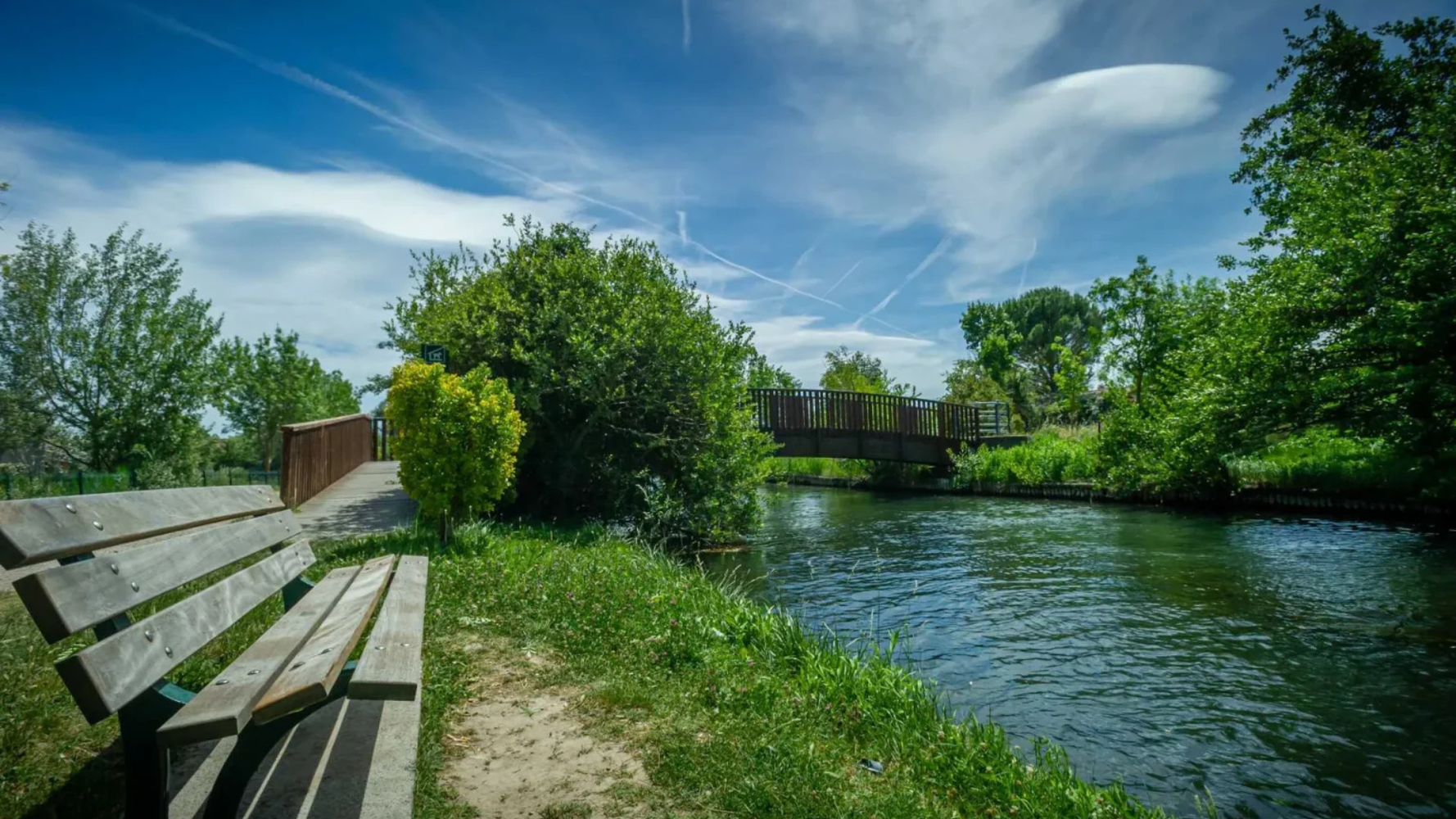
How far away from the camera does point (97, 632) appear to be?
2.21 metres

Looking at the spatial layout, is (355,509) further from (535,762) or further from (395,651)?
(395,651)

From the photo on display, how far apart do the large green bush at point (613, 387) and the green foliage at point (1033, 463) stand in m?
12.0

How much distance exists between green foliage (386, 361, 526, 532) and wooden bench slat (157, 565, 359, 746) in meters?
5.48

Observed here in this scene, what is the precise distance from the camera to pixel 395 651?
8.50 feet

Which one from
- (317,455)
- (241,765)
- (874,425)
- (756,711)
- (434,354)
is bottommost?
(756,711)

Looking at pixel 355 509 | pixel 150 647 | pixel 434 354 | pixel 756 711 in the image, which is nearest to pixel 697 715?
pixel 756 711

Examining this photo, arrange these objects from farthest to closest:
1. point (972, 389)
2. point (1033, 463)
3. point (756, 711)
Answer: point (972, 389) < point (1033, 463) < point (756, 711)

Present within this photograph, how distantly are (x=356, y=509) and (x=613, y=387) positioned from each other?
449cm

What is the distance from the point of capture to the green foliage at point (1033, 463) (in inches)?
869

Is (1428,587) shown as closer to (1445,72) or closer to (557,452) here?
(557,452)

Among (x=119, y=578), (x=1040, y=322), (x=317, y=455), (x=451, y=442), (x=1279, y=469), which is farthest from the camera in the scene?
(x=1040, y=322)

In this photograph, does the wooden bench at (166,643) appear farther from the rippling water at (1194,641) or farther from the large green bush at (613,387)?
the large green bush at (613,387)

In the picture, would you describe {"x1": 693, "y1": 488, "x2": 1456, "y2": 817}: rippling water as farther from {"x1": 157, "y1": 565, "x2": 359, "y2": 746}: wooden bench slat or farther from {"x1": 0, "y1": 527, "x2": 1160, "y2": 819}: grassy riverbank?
{"x1": 157, "y1": 565, "x2": 359, "y2": 746}: wooden bench slat

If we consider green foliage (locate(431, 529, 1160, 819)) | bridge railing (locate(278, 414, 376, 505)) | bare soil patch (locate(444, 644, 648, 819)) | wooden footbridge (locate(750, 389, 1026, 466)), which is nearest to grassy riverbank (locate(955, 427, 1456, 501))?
wooden footbridge (locate(750, 389, 1026, 466))
